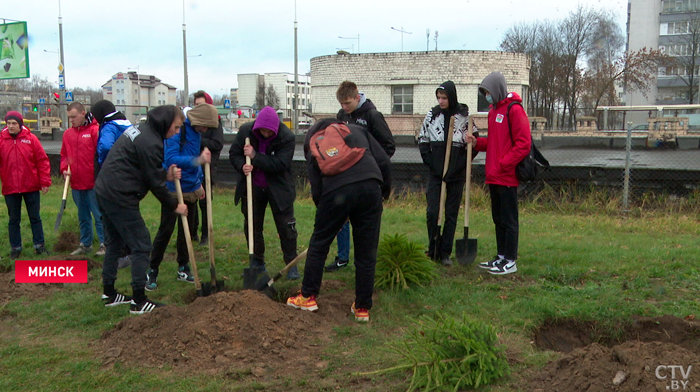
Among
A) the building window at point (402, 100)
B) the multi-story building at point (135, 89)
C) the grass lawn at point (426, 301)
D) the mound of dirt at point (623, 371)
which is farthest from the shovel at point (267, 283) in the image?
the multi-story building at point (135, 89)

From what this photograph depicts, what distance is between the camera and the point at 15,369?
396 centimetres

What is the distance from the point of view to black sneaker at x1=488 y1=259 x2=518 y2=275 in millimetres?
5945

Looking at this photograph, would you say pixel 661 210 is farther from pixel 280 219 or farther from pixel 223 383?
pixel 223 383

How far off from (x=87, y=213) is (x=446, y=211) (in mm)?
4448

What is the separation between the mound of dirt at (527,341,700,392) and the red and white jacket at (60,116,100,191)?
5.66 metres

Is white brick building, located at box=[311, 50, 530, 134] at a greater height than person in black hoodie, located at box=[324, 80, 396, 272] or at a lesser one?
greater

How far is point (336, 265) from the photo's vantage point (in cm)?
639

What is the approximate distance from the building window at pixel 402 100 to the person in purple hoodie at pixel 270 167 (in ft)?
100

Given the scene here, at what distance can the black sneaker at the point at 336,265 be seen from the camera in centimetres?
634

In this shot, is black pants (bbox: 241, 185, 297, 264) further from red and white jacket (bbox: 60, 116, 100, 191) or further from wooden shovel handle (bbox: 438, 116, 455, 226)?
red and white jacket (bbox: 60, 116, 100, 191)

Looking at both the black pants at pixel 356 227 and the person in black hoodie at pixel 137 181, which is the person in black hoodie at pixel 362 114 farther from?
the person in black hoodie at pixel 137 181

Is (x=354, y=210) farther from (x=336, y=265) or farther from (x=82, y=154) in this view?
(x=82, y=154)

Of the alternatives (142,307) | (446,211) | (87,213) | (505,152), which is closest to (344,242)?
(446,211)

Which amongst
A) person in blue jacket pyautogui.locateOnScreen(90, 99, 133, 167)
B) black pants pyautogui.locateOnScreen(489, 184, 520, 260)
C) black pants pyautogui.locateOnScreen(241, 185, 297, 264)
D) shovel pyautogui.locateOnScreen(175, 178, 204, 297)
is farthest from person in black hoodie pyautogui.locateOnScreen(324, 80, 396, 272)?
person in blue jacket pyautogui.locateOnScreen(90, 99, 133, 167)
